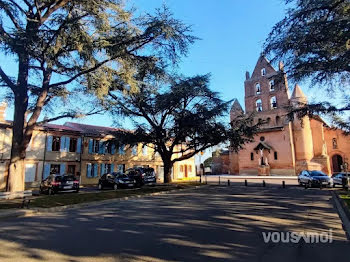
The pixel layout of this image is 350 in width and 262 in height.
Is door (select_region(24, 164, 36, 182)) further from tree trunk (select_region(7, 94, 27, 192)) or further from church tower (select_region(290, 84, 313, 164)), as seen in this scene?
church tower (select_region(290, 84, 313, 164))

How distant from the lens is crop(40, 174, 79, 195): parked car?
1799 cm

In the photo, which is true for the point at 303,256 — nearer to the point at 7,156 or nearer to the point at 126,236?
the point at 126,236

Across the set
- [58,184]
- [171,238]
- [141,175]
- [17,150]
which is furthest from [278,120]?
[171,238]

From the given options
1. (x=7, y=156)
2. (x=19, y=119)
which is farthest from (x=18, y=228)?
(x=7, y=156)

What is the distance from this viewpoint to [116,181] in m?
21.4

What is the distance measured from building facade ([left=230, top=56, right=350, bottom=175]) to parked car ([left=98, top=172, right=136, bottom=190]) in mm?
27521

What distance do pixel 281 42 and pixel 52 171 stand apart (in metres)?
25.7

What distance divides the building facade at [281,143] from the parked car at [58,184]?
3200 centimetres

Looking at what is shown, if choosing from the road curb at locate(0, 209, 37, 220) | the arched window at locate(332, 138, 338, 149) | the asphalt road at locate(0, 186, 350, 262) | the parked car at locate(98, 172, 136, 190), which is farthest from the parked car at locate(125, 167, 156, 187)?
the arched window at locate(332, 138, 338, 149)

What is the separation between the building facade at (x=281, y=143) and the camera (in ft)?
146

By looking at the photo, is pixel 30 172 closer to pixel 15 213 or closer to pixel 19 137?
pixel 19 137

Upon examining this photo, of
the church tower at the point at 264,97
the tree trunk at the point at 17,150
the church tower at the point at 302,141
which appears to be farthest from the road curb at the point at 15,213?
the church tower at the point at 264,97

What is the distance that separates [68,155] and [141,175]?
10.1m

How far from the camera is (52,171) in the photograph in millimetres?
26359
